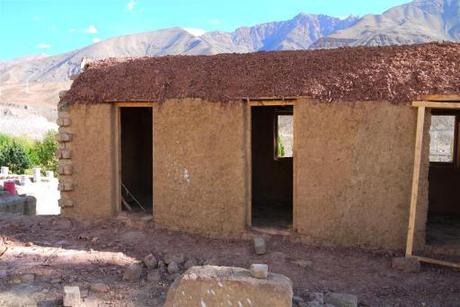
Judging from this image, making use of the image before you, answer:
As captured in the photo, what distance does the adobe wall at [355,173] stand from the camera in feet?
22.8

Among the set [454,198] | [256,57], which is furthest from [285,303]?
[454,198]

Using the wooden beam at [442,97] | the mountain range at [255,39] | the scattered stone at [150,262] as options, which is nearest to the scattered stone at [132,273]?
the scattered stone at [150,262]

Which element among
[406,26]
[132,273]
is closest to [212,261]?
[132,273]

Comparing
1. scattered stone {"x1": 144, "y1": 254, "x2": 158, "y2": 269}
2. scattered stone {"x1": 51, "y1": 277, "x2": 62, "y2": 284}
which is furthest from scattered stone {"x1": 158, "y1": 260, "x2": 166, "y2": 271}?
scattered stone {"x1": 51, "y1": 277, "x2": 62, "y2": 284}

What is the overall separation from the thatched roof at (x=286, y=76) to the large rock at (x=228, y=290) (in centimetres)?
341

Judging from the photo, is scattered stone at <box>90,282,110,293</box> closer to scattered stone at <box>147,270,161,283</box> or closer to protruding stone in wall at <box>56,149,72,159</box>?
scattered stone at <box>147,270,161,283</box>

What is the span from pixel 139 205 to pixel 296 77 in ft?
13.6

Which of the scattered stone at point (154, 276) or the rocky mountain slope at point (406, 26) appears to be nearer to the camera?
the scattered stone at point (154, 276)

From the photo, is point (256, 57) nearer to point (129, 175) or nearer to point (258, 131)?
point (258, 131)

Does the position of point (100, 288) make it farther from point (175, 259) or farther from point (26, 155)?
point (26, 155)

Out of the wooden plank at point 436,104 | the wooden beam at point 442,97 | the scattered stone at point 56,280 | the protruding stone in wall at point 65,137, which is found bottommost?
the scattered stone at point 56,280

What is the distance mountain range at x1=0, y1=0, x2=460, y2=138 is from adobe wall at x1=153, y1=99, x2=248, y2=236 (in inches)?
2614

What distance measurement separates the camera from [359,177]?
7133mm

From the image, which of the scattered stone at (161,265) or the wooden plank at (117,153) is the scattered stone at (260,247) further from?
the wooden plank at (117,153)
